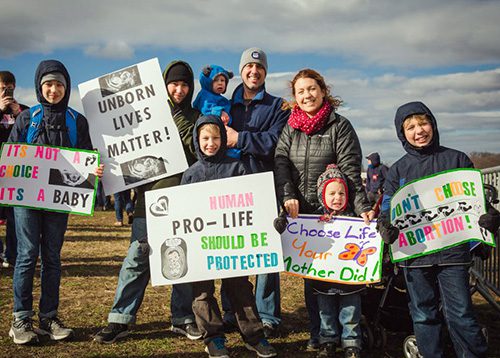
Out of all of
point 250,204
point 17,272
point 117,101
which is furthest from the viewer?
point 117,101

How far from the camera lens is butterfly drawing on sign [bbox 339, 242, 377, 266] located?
412cm

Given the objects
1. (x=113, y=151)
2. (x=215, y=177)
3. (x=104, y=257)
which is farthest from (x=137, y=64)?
(x=104, y=257)

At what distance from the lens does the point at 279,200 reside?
4484 mm

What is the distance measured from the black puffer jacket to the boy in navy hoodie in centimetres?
176

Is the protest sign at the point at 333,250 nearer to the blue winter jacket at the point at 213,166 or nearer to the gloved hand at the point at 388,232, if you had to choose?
the gloved hand at the point at 388,232

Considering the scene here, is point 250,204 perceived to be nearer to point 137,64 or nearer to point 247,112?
point 247,112

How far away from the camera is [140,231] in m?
4.51

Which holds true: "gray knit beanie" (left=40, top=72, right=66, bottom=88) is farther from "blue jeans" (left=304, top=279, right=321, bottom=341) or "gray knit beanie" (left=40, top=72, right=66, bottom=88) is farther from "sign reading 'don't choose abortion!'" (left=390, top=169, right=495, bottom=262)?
"sign reading 'don't choose abortion!'" (left=390, top=169, right=495, bottom=262)

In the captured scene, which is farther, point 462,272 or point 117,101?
point 117,101

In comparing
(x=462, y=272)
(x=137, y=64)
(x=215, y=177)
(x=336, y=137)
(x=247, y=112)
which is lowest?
(x=462, y=272)

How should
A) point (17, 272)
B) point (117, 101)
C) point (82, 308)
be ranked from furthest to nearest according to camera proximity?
point (82, 308) < point (117, 101) < point (17, 272)

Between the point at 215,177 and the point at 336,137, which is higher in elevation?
the point at 336,137

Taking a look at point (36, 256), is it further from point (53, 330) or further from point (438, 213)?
point (438, 213)

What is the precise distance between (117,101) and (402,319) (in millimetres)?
3455
